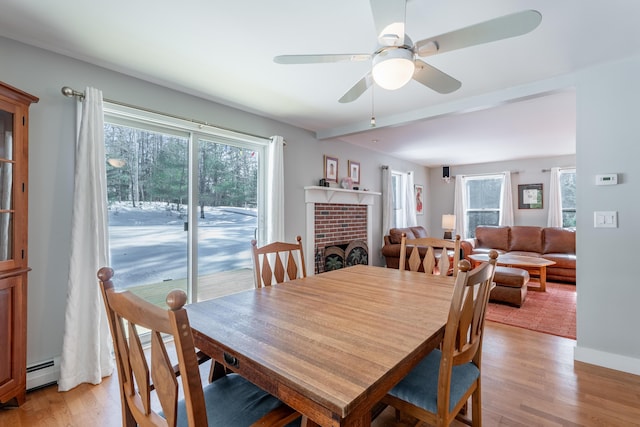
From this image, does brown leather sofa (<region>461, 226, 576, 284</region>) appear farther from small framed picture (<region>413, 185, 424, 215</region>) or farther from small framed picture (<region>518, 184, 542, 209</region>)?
small framed picture (<region>413, 185, 424, 215</region>)

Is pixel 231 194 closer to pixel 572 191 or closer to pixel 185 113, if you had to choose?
pixel 185 113

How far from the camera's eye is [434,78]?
1.74 metres

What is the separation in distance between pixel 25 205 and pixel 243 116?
2045 millimetres

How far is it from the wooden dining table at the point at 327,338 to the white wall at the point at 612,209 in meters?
1.45

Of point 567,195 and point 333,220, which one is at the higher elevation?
point 567,195

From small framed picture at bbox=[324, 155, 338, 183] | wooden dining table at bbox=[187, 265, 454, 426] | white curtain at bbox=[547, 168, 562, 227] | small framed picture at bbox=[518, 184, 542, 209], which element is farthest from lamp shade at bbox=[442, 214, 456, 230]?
wooden dining table at bbox=[187, 265, 454, 426]

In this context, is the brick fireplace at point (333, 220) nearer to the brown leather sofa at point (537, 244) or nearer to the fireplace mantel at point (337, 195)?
the fireplace mantel at point (337, 195)

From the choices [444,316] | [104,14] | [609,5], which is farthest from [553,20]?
[104,14]

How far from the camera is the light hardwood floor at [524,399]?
1.70 meters

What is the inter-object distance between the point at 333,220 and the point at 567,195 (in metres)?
4.88

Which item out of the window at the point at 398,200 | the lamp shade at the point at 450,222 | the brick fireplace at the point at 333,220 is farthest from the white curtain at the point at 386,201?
the lamp shade at the point at 450,222

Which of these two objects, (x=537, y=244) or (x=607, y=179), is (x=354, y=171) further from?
(x=537, y=244)

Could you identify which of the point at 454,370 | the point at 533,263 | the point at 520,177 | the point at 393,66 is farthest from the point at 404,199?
the point at 454,370

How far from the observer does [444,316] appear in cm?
132
